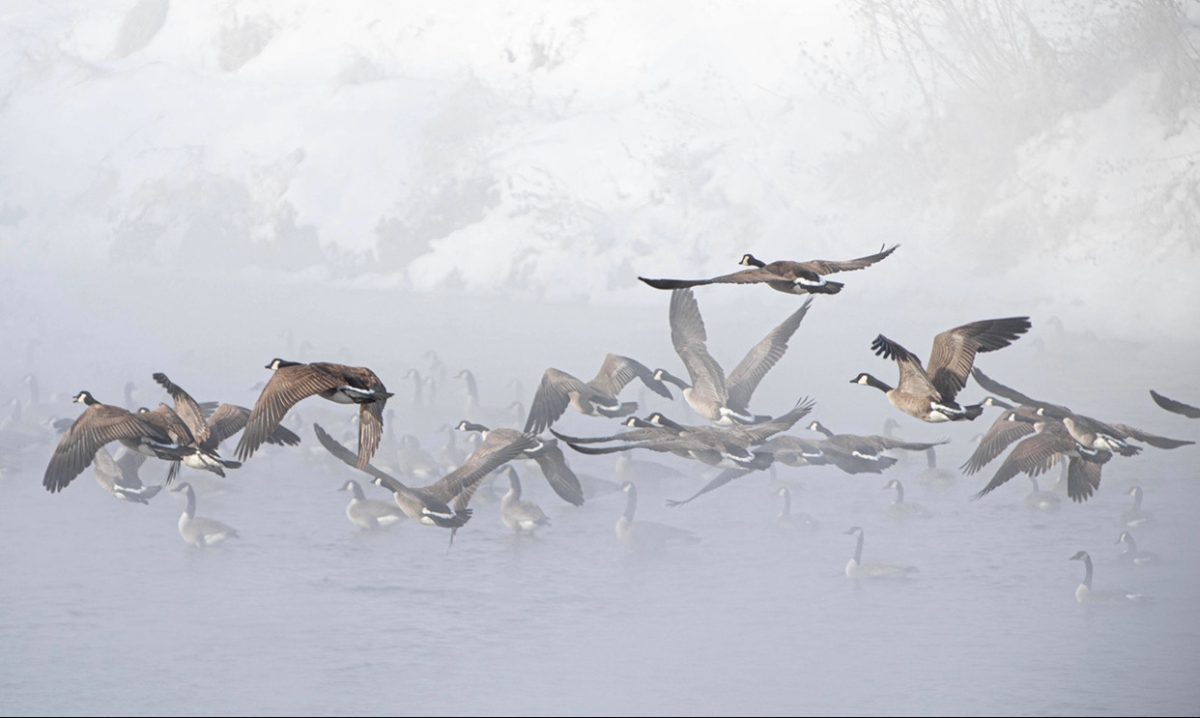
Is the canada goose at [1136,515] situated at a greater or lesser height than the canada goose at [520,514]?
greater

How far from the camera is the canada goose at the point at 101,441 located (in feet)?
62.1

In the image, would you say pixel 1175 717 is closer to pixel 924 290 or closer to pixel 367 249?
pixel 924 290

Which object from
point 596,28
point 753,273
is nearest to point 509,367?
point 596,28

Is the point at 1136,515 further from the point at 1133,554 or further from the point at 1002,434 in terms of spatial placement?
the point at 1002,434

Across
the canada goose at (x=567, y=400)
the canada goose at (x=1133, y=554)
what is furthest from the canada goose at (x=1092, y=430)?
the canada goose at (x=1133, y=554)

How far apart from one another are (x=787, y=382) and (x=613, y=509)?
12.5 metres

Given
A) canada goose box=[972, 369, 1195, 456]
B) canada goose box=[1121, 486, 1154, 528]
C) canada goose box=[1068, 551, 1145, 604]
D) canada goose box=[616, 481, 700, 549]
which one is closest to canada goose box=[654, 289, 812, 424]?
canada goose box=[972, 369, 1195, 456]

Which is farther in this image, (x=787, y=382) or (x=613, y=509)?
(x=787, y=382)

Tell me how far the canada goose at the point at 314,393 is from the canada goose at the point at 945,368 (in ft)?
18.3

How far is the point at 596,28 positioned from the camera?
236 feet

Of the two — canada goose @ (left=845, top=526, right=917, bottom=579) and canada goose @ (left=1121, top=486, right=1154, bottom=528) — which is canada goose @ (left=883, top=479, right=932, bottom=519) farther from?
canada goose @ (left=1121, top=486, right=1154, bottom=528)

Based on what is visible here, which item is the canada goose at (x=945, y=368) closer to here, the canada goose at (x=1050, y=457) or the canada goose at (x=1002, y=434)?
the canada goose at (x=1050, y=457)

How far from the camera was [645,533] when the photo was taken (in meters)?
35.8

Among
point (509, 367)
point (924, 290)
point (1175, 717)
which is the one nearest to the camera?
point (1175, 717)
